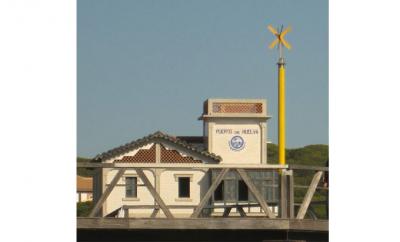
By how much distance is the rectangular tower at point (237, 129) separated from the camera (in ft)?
131

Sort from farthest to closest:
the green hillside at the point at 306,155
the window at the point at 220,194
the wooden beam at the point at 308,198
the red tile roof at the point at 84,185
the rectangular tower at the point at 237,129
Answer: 1. the green hillside at the point at 306,155
2. the red tile roof at the point at 84,185
3. the rectangular tower at the point at 237,129
4. the window at the point at 220,194
5. the wooden beam at the point at 308,198

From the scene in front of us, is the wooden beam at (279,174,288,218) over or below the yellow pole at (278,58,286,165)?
below

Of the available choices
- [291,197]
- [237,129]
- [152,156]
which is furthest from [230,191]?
[291,197]

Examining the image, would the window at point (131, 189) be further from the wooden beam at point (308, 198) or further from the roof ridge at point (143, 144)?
the wooden beam at point (308, 198)

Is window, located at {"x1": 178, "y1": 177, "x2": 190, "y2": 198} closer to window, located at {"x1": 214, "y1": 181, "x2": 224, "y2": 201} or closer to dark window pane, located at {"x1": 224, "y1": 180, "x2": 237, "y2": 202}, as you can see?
window, located at {"x1": 214, "y1": 181, "x2": 224, "y2": 201}

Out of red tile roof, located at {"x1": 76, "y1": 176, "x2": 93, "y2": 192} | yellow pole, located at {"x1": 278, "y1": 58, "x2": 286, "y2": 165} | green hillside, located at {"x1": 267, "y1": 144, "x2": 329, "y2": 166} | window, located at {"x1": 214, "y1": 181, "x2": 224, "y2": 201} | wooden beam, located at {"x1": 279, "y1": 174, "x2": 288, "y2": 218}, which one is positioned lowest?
red tile roof, located at {"x1": 76, "y1": 176, "x2": 93, "y2": 192}

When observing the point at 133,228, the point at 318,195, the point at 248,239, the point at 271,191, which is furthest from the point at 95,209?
the point at 318,195

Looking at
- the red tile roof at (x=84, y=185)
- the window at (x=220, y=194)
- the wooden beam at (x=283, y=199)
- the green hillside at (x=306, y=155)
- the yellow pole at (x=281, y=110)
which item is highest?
the yellow pole at (x=281, y=110)

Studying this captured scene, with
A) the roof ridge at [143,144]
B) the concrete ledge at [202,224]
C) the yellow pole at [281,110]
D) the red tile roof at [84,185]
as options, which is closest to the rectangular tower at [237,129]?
the roof ridge at [143,144]

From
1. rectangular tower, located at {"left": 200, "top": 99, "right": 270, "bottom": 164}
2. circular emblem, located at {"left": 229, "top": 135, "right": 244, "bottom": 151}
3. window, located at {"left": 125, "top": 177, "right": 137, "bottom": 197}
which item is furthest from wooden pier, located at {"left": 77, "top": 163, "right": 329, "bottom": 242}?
circular emblem, located at {"left": 229, "top": 135, "right": 244, "bottom": 151}

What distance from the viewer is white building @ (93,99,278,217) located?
118 feet
